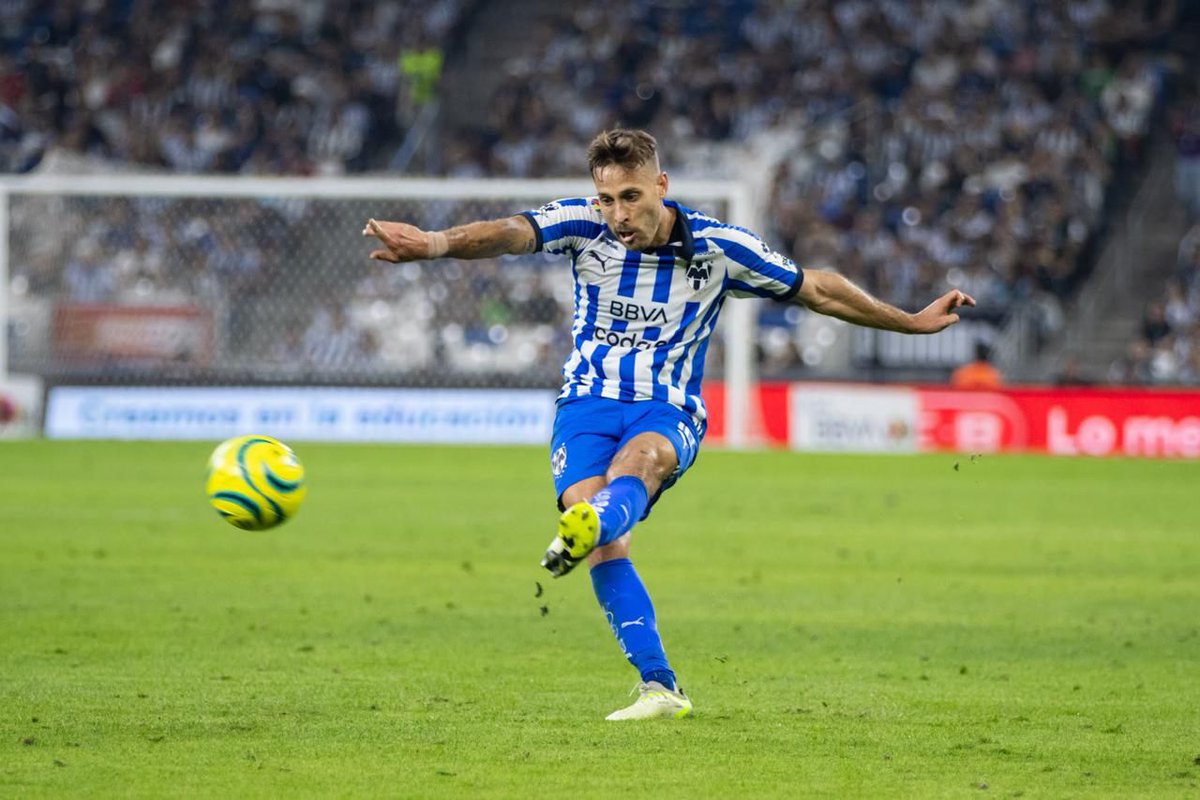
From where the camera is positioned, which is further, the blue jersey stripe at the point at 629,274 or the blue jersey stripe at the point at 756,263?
the blue jersey stripe at the point at 756,263

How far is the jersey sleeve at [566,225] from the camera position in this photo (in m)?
7.24

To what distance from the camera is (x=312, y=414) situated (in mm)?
26766

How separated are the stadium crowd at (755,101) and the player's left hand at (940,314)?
67.3 feet

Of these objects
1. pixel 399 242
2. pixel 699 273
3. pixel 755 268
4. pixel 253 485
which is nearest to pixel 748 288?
pixel 755 268

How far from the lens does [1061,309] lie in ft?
100

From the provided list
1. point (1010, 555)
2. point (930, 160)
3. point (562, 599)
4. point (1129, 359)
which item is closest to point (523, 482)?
point (1010, 555)

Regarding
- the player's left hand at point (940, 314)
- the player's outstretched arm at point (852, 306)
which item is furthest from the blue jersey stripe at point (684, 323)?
the player's left hand at point (940, 314)

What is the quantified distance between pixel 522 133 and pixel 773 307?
339 inches

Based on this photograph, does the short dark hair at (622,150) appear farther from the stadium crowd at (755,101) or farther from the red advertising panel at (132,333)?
the stadium crowd at (755,101)

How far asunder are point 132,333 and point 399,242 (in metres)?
20.8

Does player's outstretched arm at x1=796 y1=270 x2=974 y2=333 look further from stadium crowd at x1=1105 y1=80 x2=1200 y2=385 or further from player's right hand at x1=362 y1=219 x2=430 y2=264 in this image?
stadium crowd at x1=1105 y1=80 x2=1200 y2=385

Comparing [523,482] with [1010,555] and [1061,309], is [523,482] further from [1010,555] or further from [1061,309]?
[1061,309]

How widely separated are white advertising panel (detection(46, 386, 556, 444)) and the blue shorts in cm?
1904

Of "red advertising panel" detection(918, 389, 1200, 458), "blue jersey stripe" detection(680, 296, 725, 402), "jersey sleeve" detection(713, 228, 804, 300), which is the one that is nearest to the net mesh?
"red advertising panel" detection(918, 389, 1200, 458)
